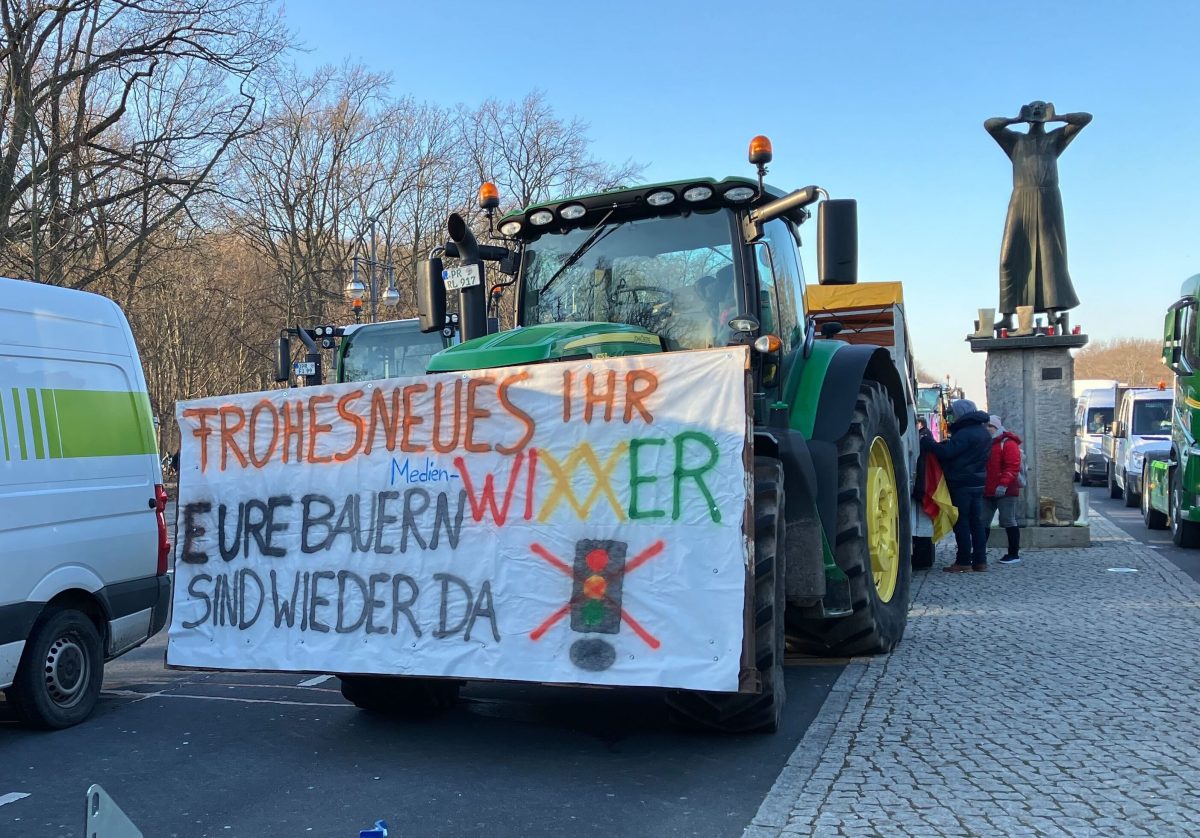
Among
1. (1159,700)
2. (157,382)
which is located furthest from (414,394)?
(157,382)

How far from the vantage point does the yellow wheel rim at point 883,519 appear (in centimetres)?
732

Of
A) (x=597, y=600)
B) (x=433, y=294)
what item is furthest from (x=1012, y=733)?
(x=433, y=294)

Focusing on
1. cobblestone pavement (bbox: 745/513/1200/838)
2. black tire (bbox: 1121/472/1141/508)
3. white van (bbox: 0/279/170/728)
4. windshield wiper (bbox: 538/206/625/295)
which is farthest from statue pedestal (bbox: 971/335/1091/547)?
white van (bbox: 0/279/170/728)

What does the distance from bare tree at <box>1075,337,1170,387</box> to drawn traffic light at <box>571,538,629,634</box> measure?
116075 millimetres

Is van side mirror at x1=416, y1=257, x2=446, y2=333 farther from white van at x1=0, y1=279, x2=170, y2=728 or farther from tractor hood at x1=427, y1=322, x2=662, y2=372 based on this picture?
white van at x1=0, y1=279, x2=170, y2=728

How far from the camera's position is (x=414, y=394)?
549 cm

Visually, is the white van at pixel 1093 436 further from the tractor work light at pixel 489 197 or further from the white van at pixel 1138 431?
the tractor work light at pixel 489 197

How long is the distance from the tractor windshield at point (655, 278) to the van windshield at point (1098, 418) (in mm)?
25059

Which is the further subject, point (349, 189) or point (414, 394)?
point (349, 189)

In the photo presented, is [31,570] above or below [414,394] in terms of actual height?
below

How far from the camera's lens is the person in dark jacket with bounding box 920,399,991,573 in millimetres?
11352

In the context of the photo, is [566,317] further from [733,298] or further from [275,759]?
[275,759]

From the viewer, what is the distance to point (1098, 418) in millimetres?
29125

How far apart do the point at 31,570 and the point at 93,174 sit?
16010mm
